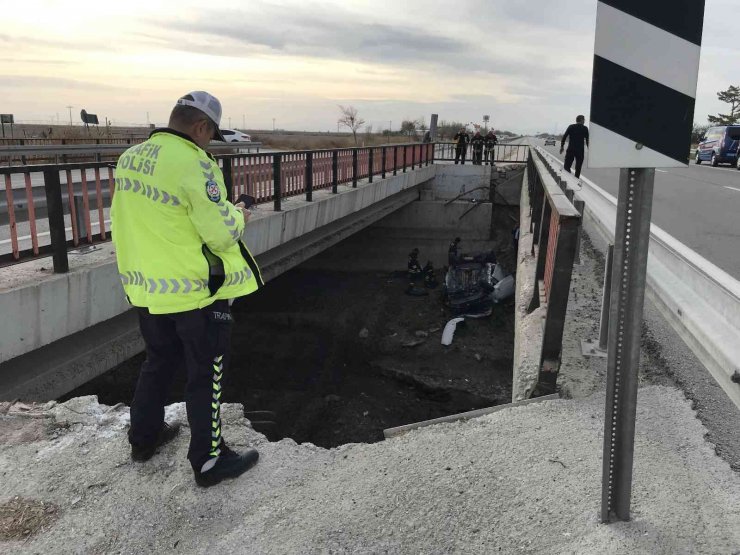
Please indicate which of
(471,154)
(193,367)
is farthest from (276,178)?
(471,154)

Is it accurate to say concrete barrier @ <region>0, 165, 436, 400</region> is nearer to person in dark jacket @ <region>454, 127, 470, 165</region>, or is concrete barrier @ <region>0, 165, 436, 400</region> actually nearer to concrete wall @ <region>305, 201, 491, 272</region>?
concrete wall @ <region>305, 201, 491, 272</region>

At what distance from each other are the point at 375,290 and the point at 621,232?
16200 mm

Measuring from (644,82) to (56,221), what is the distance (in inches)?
169

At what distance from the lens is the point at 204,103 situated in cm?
283

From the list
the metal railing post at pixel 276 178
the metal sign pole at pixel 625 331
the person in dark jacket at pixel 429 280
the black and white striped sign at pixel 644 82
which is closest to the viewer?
the black and white striped sign at pixel 644 82

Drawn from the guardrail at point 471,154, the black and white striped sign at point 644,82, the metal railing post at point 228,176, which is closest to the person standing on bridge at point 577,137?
the guardrail at point 471,154

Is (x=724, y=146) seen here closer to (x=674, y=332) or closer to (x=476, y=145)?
(x=476, y=145)

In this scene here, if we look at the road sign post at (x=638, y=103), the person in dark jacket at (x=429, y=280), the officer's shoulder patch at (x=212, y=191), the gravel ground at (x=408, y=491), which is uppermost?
the road sign post at (x=638, y=103)

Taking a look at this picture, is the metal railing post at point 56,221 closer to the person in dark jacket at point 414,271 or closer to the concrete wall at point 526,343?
the concrete wall at point 526,343

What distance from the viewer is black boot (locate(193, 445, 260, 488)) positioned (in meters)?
2.93

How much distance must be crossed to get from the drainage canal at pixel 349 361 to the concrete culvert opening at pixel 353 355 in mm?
25

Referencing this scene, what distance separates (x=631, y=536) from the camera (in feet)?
7.57

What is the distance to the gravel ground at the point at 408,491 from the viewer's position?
8.04 feet

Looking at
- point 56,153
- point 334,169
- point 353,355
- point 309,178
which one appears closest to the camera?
point 309,178
